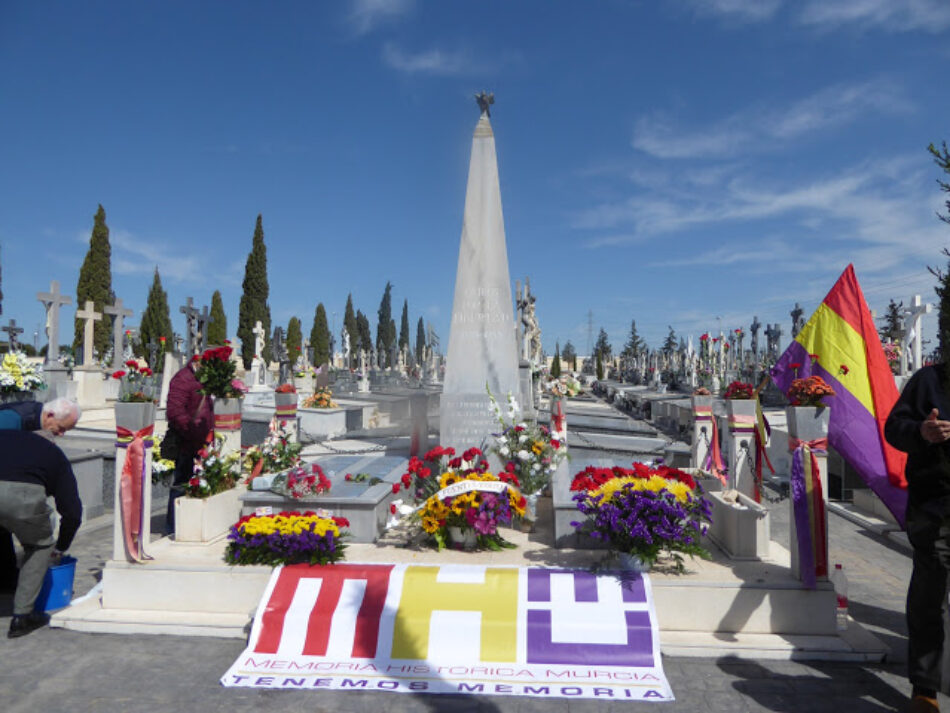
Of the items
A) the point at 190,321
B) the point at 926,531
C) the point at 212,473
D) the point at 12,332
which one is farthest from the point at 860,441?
the point at 12,332

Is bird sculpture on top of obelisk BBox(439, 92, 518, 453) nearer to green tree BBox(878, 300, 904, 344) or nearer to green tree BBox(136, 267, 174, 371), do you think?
green tree BBox(878, 300, 904, 344)

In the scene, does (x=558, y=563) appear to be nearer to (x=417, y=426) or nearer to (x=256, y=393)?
(x=417, y=426)

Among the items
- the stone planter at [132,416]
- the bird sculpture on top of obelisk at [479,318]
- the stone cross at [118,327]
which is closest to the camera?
the stone planter at [132,416]

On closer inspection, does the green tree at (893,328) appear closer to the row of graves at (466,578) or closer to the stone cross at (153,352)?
the row of graves at (466,578)

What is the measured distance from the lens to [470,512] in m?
6.16

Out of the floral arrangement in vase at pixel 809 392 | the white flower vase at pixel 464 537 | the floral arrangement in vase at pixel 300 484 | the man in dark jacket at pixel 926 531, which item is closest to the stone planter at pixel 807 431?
the floral arrangement in vase at pixel 809 392

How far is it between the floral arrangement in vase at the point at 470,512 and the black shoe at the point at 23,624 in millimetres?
3551

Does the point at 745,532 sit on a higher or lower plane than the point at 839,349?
lower

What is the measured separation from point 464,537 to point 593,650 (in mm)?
2022

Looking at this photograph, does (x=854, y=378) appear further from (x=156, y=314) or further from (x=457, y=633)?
(x=156, y=314)

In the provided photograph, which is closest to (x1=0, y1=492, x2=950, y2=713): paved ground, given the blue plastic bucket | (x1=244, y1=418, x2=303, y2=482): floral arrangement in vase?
the blue plastic bucket

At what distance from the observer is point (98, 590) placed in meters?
6.08

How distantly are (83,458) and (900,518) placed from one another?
12.0 metres

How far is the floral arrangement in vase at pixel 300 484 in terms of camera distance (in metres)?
6.88
